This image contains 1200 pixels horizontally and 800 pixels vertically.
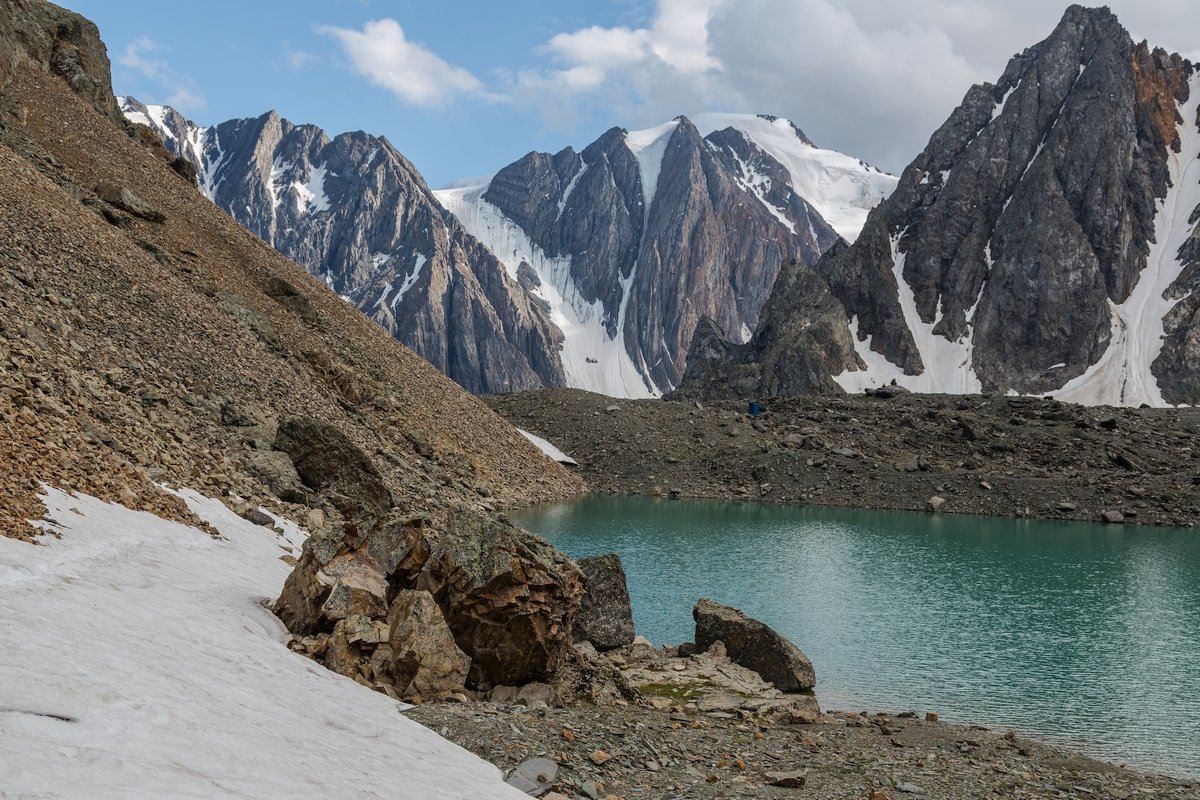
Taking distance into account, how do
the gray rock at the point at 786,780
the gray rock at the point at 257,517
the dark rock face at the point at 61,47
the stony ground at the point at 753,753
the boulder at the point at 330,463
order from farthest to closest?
the dark rock face at the point at 61,47
the boulder at the point at 330,463
the gray rock at the point at 257,517
the gray rock at the point at 786,780
the stony ground at the point at 753,753

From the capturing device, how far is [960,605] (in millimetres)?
37625

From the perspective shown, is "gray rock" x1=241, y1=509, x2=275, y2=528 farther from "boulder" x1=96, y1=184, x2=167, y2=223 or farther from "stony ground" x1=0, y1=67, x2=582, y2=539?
"boulder" x1=96, y1=184, x2=167, y2=223

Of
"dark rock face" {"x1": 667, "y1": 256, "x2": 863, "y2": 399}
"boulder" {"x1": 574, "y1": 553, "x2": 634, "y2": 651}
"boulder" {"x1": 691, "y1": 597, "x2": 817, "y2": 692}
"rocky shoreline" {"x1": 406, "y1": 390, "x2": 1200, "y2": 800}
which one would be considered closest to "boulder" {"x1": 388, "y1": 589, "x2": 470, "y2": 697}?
"rocky shoreline" {"x1": 406, "y1": 390, "x2": 1200, "y2": 800}

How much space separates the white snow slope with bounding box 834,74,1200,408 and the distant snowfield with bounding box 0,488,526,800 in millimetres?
152835

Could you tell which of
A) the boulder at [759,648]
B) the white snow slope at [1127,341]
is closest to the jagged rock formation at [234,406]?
the boulder at [759,648]

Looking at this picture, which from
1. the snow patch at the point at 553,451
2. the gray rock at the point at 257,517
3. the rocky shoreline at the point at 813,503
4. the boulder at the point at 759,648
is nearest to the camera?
the rocky shoreline at the point at 813,503

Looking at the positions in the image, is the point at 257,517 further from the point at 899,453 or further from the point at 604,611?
the point at 899,453

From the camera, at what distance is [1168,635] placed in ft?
108

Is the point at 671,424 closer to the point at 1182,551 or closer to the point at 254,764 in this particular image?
the point at 1182,551

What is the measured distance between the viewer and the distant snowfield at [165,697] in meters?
7.51

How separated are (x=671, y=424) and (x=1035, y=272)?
10863 cm

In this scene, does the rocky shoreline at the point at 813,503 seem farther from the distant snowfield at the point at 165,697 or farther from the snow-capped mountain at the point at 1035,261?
the snow-capped mountain at the point at 1035,261

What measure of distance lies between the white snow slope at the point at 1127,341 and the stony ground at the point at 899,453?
55.7 meters

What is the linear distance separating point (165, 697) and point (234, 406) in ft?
89.1
